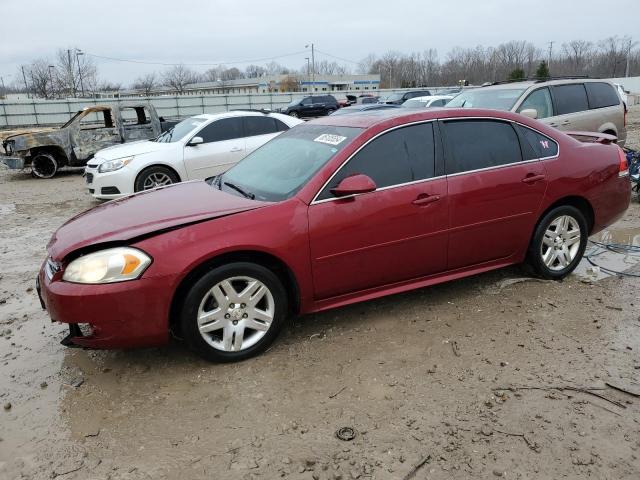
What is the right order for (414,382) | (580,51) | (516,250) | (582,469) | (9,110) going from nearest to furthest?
(582,469) → (414,382) → (516,250) → (9,110) → (580,51)

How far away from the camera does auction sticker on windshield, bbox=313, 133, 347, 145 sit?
3940 millimetres

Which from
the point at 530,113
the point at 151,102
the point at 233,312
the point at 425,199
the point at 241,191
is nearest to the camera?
the point at 233,312

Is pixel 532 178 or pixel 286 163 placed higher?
pixel 286 163

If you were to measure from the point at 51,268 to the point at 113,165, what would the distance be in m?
5.47

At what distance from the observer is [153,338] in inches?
130

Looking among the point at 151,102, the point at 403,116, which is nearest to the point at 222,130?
the point at 403,116

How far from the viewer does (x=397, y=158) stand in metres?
3.94

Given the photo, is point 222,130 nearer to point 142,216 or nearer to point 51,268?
point 142,216

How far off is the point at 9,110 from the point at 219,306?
29075 mm

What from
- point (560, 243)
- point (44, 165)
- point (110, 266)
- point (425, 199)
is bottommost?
point (560, 243)

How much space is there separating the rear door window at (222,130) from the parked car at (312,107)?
22556 millimetres

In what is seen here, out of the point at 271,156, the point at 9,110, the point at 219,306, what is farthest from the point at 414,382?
the point at 9,110

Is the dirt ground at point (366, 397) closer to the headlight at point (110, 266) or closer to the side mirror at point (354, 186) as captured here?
the headlight at point (110, 266)

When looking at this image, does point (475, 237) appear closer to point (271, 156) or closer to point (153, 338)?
point (271, 156)
